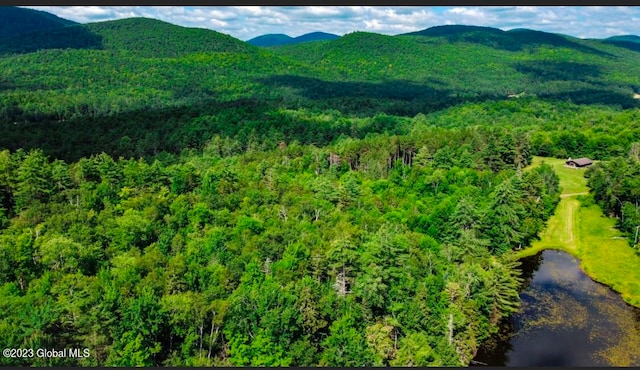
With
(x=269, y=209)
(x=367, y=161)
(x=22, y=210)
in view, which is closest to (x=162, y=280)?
(x=269, y=209)

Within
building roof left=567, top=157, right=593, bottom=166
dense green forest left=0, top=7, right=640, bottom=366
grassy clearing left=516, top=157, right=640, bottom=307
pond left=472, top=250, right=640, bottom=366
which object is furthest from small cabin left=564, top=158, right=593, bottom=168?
pond left=472, top=250, right=640, bottom=366

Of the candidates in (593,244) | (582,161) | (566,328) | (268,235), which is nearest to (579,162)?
(582,161)

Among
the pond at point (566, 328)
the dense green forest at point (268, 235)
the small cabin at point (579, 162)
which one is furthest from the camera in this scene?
the small cabin at point (579, 162)

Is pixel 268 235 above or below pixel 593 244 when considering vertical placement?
above

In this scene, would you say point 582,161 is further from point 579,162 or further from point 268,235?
point 268,235

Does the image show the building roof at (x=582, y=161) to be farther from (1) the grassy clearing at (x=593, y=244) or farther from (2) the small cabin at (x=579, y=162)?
(1) the grassy clearing at (x=593, y=244)

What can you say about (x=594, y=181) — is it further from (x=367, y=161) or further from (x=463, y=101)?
(x=463, y=101)

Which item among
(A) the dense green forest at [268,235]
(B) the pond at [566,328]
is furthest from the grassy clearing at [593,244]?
(A) the dense green forest at [268,235]
